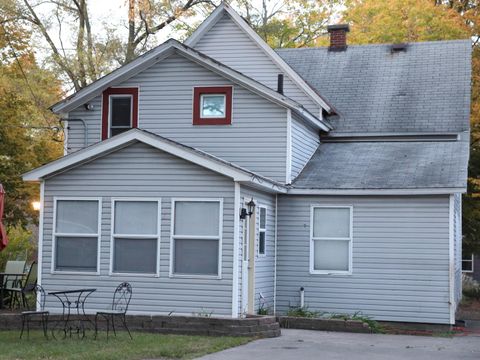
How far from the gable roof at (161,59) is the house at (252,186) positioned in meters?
0.04

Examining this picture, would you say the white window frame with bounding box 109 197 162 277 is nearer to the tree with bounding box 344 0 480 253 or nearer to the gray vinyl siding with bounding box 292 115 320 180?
the gray vinyl siding with bounding box 292 115 320 180

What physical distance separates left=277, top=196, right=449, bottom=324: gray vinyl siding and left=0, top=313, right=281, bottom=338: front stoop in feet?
12.0

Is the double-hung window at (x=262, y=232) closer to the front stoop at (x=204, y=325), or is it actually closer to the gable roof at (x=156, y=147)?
the gable roof at (x=156, y=147)

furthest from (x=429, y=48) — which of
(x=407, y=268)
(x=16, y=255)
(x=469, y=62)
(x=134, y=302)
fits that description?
(x=16, y=255)

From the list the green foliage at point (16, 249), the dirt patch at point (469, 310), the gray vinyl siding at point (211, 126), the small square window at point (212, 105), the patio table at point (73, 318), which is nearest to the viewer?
the patio table at point (73, 318)

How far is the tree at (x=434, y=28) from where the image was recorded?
92.4 feet

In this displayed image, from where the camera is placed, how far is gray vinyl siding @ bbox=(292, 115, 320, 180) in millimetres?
20266

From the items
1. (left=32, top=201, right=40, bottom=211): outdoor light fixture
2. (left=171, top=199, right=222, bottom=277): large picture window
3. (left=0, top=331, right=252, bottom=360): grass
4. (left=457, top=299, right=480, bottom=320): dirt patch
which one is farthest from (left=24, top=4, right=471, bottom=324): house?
(left=457, top=299, right=480, bottom=320): dirt patch

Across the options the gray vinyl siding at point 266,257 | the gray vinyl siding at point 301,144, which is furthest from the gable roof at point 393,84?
the gray vinyl siding at point 266,257

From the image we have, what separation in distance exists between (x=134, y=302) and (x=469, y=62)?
13.2m

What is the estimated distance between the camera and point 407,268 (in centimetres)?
1914

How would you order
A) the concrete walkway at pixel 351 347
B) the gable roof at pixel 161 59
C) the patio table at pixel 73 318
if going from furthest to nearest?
1. the gable roof at pixel 161 59
2. the patio table at pixel 73 318
3. the concrete walkway at pixel 351 347

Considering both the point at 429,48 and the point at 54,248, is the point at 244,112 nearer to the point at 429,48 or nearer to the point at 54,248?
the point at 54,248

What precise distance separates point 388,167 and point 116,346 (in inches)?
362
